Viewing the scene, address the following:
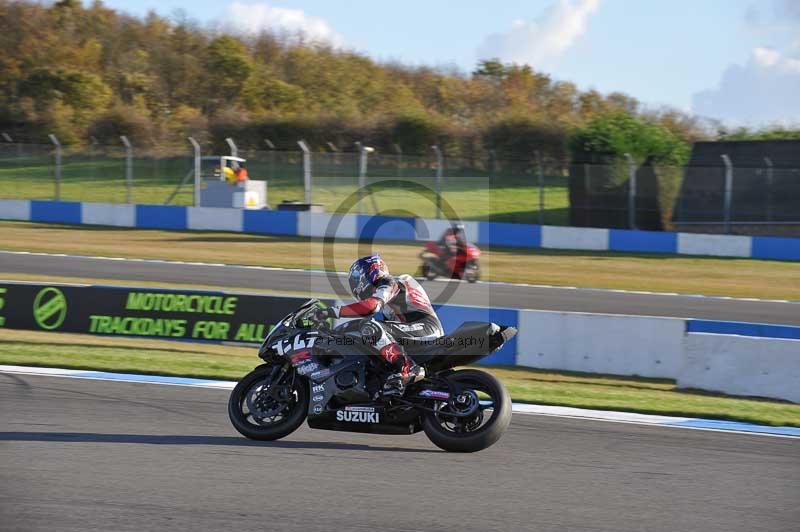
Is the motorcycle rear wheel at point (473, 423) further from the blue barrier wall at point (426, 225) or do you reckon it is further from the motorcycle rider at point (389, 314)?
the blue barrier wall at point (426, 225)

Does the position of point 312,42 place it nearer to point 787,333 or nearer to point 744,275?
point 744,275

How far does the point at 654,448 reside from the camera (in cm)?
749

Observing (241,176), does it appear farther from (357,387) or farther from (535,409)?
(357,387)

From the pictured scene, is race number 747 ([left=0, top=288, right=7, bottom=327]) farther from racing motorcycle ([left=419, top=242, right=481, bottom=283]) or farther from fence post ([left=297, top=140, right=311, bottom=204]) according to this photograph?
fence post ([left=297, top=140, right=311, bottom=204])

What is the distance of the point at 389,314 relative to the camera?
24.4 feet

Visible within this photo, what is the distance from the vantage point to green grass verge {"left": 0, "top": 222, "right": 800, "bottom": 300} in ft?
70.5

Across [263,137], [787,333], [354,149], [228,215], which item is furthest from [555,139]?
[787,333]

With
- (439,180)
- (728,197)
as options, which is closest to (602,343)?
(728,197)

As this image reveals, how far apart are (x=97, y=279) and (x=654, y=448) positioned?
14.4 metres

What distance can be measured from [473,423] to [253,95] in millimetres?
42256

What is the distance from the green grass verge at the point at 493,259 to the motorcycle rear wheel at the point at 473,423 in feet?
46.8

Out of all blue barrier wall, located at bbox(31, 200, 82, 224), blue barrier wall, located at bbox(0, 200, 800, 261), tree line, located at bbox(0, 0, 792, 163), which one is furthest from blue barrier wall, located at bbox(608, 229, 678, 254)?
blue barrier wall, located at bbox(31, 200, 82, 224)

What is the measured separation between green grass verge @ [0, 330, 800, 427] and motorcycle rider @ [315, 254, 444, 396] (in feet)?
9.07

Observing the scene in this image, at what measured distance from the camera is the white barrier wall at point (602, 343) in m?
12.0
